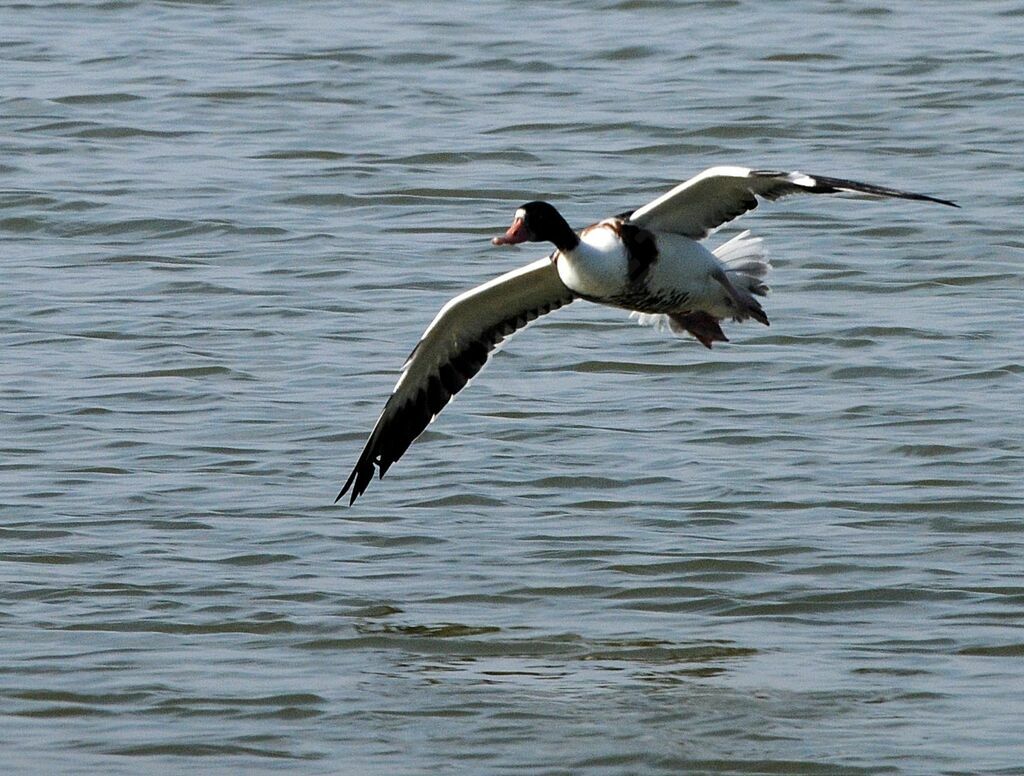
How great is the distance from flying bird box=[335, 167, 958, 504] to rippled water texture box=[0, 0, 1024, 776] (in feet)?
1.44

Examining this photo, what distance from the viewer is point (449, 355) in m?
9.12

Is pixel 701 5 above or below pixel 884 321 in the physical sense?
above

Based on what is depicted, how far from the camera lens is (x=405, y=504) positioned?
29.8 ft

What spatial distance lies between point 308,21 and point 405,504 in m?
10.5

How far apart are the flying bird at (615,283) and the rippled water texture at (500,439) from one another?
44 cm

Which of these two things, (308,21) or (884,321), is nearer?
(884,321)

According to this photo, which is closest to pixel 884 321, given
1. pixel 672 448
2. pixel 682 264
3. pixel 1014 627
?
pixel 672 448

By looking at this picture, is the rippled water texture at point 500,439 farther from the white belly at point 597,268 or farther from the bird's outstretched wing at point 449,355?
the white belly at point 597,268

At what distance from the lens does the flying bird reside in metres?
8.16

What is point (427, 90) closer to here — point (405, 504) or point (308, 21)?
point (308, 21)

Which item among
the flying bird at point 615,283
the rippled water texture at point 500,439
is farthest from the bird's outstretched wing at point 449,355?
the rippled water texture at point 500,439

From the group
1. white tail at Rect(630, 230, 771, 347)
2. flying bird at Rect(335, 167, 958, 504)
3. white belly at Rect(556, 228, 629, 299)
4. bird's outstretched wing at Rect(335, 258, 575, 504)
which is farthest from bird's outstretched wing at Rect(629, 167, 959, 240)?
bird's outstretched wing at Rect(335, 258, 575, 504)

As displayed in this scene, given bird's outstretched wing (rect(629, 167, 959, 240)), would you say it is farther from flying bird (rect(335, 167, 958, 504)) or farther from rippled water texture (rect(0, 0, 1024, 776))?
rippled water texture (rect(0, 0, 1024, 776))

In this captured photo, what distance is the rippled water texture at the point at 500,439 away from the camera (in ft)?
23.2
